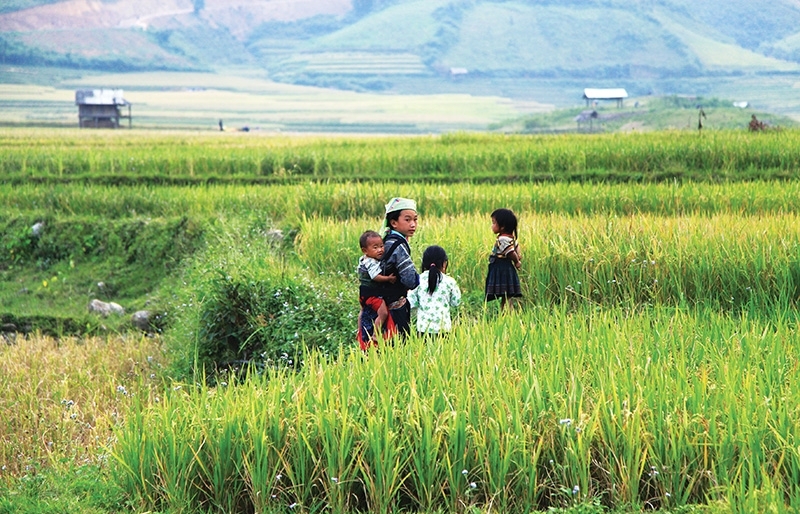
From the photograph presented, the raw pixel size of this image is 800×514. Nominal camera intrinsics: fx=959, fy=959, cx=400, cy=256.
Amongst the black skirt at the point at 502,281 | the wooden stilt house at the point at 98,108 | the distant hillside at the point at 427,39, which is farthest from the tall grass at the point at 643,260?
the distant hillside at the point at 427,39

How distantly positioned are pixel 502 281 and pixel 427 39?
129 meters

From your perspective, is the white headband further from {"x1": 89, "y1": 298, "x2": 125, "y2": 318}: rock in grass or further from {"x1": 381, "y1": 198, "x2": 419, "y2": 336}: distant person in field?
{"x1": 89, "y1": 298, "x2": 125, "y2": 318}: rock in grass

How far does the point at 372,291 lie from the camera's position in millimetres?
6254

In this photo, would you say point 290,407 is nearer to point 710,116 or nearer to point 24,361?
point 24,361

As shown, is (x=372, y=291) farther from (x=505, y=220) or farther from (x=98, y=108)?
(x=98, y=108)

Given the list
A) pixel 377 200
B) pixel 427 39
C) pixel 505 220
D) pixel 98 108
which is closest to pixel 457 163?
pixel 377 200

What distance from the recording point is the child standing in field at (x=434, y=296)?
619 centimetres

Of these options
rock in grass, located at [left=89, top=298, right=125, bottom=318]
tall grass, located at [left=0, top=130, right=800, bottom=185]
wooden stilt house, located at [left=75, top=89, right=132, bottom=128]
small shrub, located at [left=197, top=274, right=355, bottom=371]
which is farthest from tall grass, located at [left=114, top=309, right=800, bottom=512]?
wooden stilt house, located at [left=75, top=89, right=132, bottom=128]

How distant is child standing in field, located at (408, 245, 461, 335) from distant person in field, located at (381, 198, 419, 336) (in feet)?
0.34

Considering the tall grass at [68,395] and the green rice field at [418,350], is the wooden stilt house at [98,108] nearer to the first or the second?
the green rice field at [418,350]

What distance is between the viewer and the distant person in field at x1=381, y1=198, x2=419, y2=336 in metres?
6.11

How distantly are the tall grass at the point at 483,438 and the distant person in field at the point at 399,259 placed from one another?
1314 millimetres

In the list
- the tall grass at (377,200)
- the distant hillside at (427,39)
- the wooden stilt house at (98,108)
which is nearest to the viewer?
the tall grass at (377,200)

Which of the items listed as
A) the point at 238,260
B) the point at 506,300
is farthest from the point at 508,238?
the point at 238,260
